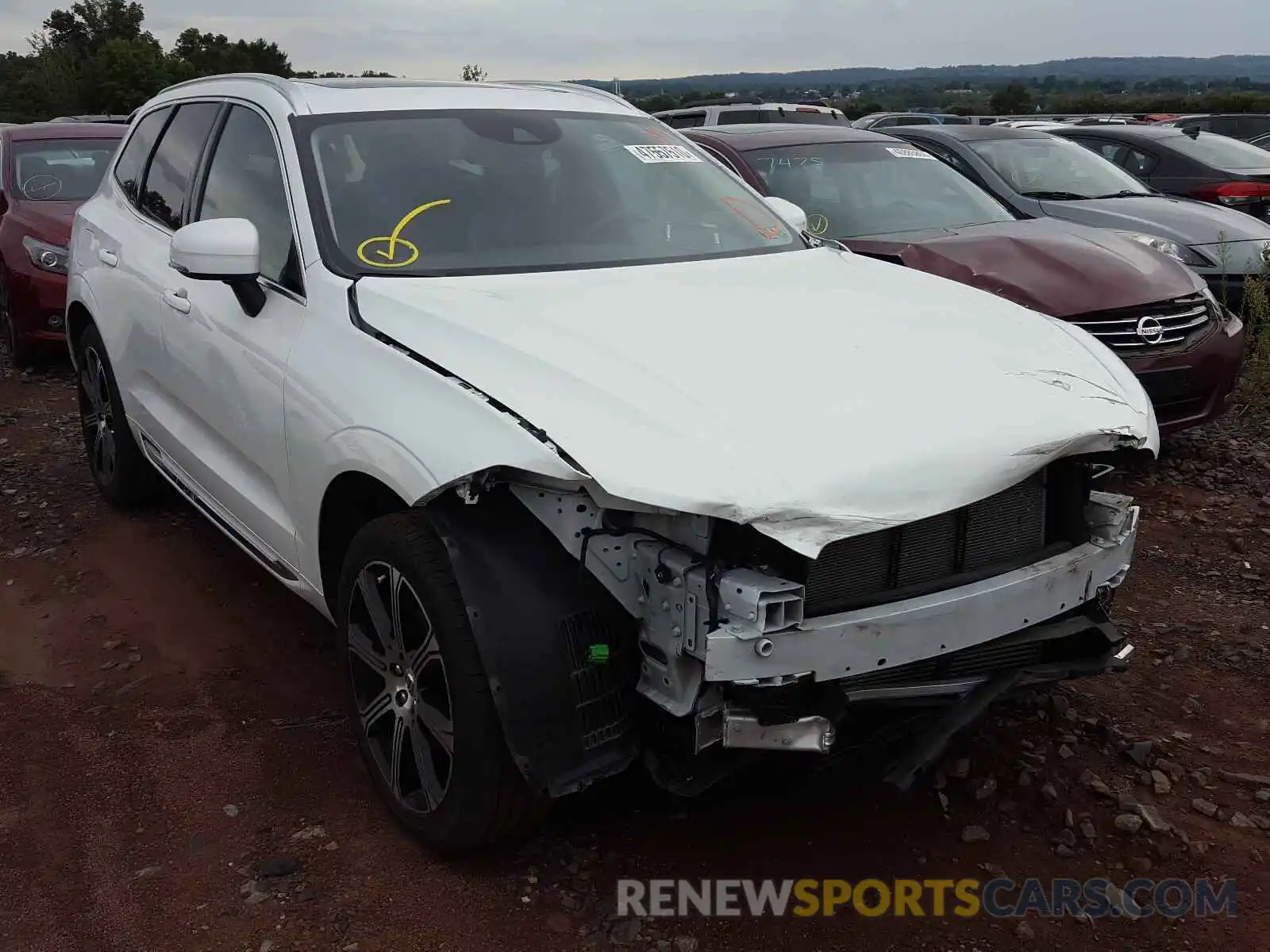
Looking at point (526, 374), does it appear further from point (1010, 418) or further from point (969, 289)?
point (969, 289)

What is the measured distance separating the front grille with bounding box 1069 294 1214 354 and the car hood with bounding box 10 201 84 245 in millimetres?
6486

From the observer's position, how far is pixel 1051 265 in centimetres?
556

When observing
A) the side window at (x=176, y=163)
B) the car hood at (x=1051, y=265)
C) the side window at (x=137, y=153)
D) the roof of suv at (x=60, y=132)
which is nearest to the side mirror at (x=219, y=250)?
the side window at (x=176, y=163)

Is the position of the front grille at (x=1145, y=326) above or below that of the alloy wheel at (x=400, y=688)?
above

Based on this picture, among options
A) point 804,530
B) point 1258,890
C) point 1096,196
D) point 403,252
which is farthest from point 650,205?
point 1096,196

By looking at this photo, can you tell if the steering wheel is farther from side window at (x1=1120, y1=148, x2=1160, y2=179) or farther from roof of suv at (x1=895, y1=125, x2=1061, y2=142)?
side window at (x1=1120, y1=148, x2=1160, y2=179)

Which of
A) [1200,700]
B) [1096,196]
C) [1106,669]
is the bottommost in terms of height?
[1200,700]

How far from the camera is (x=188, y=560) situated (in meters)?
4.77

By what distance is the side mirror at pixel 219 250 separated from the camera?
3.17 m

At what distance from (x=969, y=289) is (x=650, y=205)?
1069 millimetres

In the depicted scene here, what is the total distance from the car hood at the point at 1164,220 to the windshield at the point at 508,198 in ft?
14.5

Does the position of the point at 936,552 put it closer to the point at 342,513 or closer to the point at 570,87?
the point at 342,513

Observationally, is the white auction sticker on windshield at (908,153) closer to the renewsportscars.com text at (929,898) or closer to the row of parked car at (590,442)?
the row of parked car at (590,442)

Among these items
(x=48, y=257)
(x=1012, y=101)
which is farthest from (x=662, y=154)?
(x=1012, y=101)
